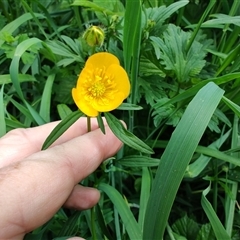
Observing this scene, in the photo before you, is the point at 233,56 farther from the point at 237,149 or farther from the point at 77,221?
the point at 77,221

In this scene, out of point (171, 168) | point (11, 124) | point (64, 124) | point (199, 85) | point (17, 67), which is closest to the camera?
point (171, 168)

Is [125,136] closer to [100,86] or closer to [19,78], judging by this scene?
[100,86]

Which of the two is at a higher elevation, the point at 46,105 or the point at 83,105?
the point at 83,105

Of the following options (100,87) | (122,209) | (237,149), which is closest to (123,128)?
(100,87)

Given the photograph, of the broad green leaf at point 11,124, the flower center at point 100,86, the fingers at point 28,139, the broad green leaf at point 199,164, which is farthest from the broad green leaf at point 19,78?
the broad green leaf at point 199,164

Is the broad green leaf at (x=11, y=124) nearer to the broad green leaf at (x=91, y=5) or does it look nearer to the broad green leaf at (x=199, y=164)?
the broad green leaf at (x=91, y=5)

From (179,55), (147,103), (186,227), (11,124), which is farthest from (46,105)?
(186,227)
